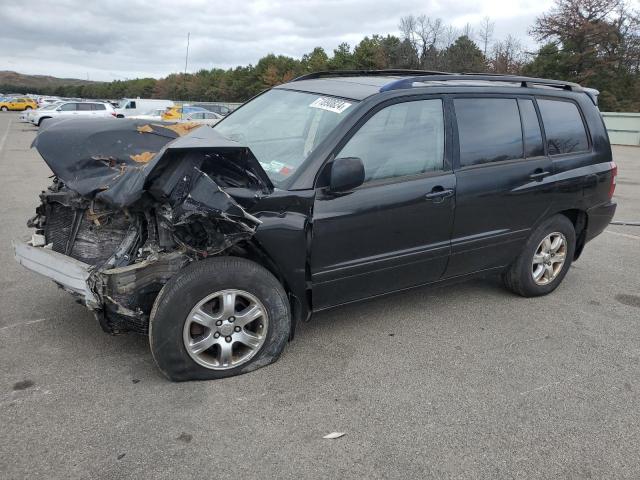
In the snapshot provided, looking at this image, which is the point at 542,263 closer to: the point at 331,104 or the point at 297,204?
the point at 331,104

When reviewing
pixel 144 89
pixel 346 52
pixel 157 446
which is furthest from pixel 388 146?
pixel 144 89

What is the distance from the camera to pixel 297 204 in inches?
127

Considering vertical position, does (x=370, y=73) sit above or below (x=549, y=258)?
above

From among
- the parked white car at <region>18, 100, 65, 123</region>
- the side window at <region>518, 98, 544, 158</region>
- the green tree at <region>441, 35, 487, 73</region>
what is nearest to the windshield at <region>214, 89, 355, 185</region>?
the side window at <region>518, 98, 544, 158</region>

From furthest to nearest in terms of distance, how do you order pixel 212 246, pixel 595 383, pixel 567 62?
pixel 567 62
pixel 595 383
pixel 212 246

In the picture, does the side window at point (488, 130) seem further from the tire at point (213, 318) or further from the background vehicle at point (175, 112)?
the background vehicle at point (175, 112)

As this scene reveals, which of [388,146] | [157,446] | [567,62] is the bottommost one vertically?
[157,446]

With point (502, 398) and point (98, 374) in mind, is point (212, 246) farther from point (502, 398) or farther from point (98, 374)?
point (502, 398)

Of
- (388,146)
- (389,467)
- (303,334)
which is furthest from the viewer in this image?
(303,334)

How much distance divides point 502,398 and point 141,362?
2202mm

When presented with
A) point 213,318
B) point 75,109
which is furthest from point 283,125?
point 75,109

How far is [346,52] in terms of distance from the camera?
51844mm

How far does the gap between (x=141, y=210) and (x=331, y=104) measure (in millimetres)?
1478

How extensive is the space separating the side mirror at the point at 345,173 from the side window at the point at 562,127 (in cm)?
209
